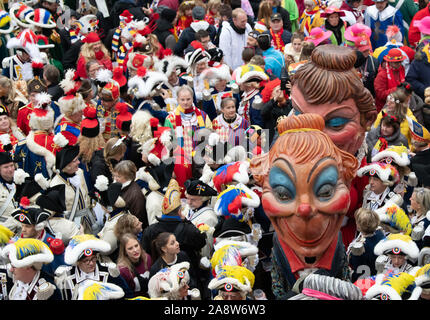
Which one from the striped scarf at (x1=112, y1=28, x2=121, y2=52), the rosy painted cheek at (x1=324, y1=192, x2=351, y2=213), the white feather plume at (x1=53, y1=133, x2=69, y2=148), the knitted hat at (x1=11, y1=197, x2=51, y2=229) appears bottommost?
the striped scarf at (x1=112, y1=28, x2=121, y2=52)

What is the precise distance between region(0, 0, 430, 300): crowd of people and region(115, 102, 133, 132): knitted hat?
39 mm

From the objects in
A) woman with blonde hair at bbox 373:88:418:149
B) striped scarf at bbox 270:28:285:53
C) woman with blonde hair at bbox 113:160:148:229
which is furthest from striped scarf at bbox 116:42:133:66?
woman with blonde hair at bbox 373:88:418:149

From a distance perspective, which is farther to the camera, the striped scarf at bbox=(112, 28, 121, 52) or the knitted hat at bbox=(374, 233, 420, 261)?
the striped scarf at bbox=(112, 28, 121, 52)

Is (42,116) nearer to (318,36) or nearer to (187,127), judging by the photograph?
(187,127)

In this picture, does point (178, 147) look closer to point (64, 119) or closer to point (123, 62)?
point (64, 119)

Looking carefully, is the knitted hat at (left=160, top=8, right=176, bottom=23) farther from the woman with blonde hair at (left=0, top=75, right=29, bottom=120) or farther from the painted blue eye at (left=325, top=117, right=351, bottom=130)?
the painted blue eye at (left=325, top=117, right=351, bottom=130)

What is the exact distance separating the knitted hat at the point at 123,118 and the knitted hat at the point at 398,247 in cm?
375

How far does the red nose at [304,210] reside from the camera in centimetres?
527

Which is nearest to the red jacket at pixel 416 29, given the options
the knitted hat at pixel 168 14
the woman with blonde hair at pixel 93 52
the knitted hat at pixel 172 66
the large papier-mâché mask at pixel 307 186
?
the knitted hat at pixel 172 66

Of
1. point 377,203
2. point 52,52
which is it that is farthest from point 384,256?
point 52,52

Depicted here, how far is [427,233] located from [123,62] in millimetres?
6321

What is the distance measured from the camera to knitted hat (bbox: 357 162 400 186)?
7.38 meters

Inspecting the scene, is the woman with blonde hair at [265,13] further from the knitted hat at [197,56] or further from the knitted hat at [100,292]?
the knitted hat at [100,292]

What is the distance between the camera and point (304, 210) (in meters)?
5.27
